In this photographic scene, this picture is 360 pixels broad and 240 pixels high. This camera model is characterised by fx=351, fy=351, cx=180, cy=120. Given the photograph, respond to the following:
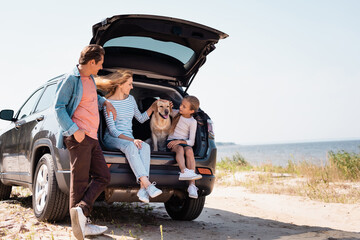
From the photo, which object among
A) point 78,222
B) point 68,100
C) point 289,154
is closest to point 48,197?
point 78,222

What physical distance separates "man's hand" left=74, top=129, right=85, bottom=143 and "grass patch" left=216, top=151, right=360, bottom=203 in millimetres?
5569

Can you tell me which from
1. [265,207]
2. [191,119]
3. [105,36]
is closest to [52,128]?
[105,36]

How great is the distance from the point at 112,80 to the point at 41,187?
1529mm

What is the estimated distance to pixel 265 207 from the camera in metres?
6.78

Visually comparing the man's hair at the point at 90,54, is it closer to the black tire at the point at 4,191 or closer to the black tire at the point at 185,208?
the black tire at the point at 185,208

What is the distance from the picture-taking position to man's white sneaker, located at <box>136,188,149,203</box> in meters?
3.73

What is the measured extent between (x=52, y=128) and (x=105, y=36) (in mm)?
1248

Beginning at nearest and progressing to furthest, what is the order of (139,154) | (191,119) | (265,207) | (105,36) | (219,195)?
(139,154) → (105,36) → (191,119) → (265,207) → (219,195)

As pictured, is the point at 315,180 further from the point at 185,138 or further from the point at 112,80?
the point at 112,80

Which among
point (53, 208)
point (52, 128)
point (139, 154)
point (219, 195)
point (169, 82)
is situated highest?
point (169, 82)

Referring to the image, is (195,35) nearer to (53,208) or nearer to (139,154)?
(139,154)

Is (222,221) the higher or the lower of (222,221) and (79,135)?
the lower

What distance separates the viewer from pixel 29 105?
5402 mm

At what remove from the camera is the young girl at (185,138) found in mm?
4055
